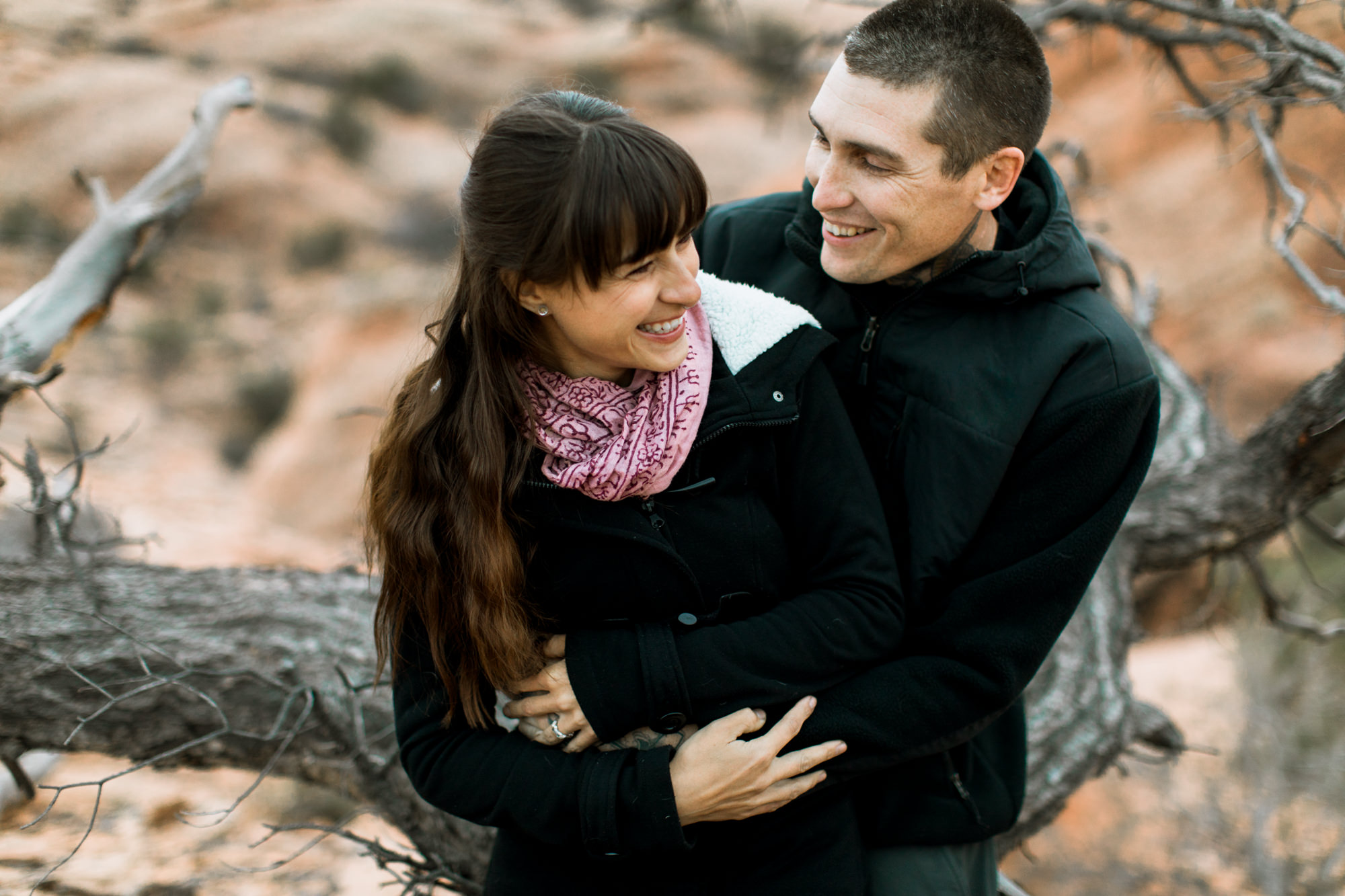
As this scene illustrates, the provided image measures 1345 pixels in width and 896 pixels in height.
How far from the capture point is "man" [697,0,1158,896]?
169 centimetres

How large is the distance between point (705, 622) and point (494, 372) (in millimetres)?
552

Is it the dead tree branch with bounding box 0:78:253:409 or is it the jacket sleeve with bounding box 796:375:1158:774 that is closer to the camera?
the jacket sleeve with bounding box 796:375:1158:774

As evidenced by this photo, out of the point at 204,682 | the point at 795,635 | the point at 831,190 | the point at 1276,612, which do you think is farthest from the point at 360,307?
the point at 795,635

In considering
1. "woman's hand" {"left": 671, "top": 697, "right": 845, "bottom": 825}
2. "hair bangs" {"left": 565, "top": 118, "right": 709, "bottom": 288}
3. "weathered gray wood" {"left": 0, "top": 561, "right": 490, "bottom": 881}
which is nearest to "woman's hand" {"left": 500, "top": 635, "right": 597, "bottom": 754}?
"woman's hand" {"left": 671, "top": 697, "right": 845, "bottom": 825}

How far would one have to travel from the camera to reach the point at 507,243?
1.42 metres

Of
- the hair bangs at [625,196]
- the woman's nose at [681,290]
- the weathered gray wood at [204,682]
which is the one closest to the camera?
the hair bangs at [625,196]

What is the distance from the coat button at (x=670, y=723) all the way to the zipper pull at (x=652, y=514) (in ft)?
1.01

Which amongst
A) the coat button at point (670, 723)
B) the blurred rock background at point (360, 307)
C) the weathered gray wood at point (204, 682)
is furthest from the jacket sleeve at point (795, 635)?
the weathered gray wood at point (204, 682)

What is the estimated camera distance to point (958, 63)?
1.81m

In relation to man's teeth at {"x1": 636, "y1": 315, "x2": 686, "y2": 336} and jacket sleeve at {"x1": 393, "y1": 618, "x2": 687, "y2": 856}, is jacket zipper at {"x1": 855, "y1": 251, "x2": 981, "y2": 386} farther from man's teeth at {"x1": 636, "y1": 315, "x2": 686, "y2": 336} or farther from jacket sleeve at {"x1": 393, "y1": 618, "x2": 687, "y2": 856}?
jacket sleeve at {"x1": 393, "y1": 618, "x2": 687, "y2": 856}

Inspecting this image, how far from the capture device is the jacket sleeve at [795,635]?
1.55 meters

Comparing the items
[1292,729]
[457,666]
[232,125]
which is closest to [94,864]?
[457,666]

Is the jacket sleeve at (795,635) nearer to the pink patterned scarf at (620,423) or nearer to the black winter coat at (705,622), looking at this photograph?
the black winter coat at (705,622)

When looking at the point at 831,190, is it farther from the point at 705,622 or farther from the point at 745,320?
the point at 705,622
